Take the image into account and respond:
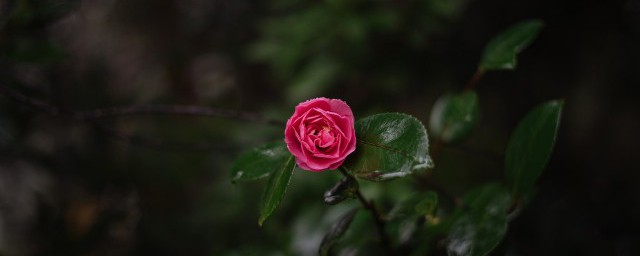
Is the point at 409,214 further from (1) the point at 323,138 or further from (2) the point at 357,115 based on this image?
(2) the point at 357,115

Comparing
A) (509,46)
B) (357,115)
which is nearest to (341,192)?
(509,46)

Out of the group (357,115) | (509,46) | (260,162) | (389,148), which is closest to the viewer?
(389,148)

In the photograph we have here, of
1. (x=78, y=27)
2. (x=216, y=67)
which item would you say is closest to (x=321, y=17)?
(x=216, y=67)

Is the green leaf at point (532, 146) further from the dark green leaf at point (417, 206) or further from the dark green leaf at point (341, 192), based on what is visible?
the dark green leaf at point (341, 192)

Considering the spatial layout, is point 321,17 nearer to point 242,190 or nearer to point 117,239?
point 242,190

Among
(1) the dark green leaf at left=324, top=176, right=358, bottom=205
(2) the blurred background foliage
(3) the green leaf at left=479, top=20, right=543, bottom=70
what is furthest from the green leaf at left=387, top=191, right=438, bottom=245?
(2) the blurred background foliage

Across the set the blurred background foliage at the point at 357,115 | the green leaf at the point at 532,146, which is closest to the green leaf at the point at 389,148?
the green leaf at the point at 532,146
